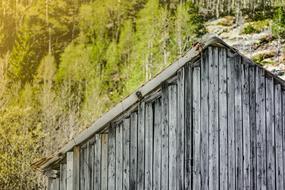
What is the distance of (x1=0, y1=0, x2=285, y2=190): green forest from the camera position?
5349cm

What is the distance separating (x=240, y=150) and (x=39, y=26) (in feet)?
208

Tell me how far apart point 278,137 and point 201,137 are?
51.5 inches

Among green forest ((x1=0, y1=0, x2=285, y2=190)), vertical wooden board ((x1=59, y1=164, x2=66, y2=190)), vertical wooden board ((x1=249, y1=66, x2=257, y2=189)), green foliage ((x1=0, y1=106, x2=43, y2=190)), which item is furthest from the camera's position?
green forest ((x1=0, y1=0, x2=285, y2=190))

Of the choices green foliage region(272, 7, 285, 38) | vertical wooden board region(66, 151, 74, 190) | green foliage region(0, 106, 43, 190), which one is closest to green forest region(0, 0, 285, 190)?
green foliage region(272, 7, 285, 38)

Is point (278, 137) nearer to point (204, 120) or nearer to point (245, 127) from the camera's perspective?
point (245, 127)

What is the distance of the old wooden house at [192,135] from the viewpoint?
8812 millimetres

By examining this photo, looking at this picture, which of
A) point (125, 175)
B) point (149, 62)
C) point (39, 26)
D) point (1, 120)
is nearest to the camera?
point (125, 175)

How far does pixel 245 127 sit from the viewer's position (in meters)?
9.15

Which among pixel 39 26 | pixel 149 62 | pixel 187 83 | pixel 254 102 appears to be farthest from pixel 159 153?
pixel 39 26

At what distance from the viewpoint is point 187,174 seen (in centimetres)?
893

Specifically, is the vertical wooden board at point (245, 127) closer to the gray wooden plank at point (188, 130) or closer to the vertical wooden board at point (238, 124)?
the vertical wooden board at point (238, 124)

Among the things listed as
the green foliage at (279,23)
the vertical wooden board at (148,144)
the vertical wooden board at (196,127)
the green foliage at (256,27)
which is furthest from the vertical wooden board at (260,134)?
the green foliage at (256,27)

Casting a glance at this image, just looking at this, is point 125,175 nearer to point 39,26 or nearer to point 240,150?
point 240,150

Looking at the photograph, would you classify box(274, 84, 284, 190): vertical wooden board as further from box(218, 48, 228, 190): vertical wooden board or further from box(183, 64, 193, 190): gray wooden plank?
box(183, 64, 193, 190): gray wooden plank
